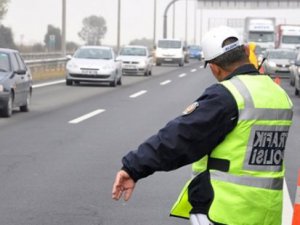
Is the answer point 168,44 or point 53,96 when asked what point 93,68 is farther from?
point 168,44

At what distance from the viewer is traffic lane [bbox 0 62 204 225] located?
7.70 metres

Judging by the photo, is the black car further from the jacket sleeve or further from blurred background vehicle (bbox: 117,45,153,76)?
blurred background vehicle (bbox: 117,45,153,76)

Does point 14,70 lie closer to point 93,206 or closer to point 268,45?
point 93,206

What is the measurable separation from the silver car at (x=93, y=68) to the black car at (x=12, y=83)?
11.2 meters

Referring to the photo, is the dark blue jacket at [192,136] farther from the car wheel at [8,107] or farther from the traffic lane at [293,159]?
the car wheel at [8,107]

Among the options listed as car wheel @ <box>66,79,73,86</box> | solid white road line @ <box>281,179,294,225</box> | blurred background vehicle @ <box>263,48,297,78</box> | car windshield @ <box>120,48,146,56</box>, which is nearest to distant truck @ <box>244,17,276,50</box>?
car windshield @ <box>120,48,146,56</box>

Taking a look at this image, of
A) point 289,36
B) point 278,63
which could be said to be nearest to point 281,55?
point 278,63

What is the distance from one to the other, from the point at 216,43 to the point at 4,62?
14.8 metres

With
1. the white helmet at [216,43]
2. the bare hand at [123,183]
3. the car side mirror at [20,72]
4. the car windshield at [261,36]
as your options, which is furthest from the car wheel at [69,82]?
the car windshield at [261,36]

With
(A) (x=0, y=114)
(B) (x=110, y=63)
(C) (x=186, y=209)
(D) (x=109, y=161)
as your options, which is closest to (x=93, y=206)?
(D) (x=109, y=161)

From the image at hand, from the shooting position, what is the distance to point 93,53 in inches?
1265

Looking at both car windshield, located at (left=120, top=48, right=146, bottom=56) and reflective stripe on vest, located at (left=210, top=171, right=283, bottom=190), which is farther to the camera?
car windshield, located at (left=120, top=48, right=146, bottom=56)

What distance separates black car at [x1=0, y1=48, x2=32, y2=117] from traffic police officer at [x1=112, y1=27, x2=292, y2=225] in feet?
44.4

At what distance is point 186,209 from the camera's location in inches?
142
